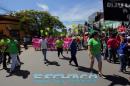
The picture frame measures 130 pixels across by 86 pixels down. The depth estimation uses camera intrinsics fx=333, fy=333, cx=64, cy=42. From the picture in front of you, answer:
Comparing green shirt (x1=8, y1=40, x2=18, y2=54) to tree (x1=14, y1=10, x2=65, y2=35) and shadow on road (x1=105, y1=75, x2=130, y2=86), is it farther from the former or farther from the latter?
tree (x1=14, y1=10, x2=65, y2=35)

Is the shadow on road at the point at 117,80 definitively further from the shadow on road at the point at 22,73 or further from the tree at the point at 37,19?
the tree at the point at 37,19

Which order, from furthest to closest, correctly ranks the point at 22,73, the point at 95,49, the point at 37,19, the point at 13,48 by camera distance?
the point at 37,19 → the point at 13,48 → the point at 22,73 → the point at 95,49

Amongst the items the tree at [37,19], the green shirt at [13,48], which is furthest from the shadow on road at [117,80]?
the tree at [37,19]

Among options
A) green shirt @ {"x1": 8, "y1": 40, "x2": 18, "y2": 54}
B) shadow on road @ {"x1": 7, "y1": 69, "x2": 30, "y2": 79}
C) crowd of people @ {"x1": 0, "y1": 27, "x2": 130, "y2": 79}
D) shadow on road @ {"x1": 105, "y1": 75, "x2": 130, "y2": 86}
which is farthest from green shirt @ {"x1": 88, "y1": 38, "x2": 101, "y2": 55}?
green shirt @ {"x1": 8, "y1": 40, "x2": 18, "y2": 54}

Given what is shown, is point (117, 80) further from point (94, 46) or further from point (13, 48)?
point (13, 48)

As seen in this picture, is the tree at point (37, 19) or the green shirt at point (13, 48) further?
the tree at point (37, 19)

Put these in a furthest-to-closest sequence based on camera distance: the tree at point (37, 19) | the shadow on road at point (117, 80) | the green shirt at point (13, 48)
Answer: the tree at point (37, 19) → the green shirt at point (13, 48) → the shadow on road at point (117, 80)

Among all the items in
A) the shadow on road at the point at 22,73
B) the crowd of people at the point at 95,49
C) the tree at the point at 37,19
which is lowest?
the shadow on road at the point at 22,73

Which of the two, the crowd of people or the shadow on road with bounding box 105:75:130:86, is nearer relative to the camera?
the shadow on road with bounding box 105:75:130:86

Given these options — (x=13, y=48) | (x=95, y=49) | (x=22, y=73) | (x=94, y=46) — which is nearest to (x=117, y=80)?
(x=95, y=49)

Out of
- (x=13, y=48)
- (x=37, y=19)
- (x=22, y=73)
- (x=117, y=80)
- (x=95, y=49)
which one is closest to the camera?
(x=117, y=80)

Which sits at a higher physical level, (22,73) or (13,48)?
(13,48)

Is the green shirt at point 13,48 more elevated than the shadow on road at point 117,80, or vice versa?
the green shirt at point 13,48

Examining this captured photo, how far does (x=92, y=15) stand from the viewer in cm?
7544
